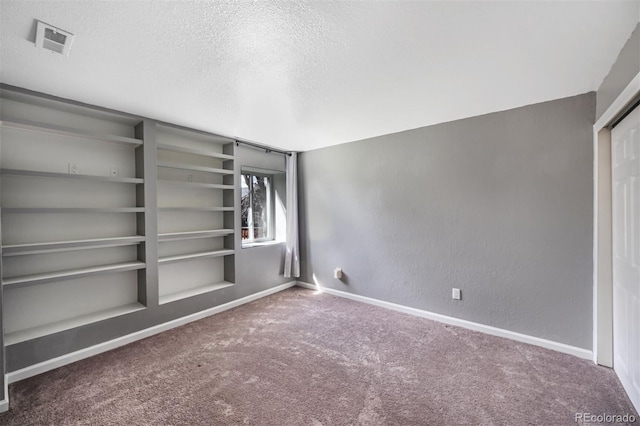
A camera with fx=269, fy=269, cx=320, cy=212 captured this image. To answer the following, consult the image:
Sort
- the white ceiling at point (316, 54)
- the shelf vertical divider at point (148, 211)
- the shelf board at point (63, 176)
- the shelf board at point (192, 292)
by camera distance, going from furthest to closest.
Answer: the shelf board at point (192, 292) < the shelf vertical divider at point (148, 211) < the shelf board at point (63, 176) < the white ceiling at point (316, 54)

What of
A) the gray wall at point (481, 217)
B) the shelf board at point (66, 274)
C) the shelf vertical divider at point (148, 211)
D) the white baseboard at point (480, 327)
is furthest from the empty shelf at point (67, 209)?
the white baseboard at point (480, 327)

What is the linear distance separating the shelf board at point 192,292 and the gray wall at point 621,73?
161 inches

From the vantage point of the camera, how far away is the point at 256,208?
4512mm

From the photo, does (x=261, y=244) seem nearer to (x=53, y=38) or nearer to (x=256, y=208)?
(x=256, y=208)

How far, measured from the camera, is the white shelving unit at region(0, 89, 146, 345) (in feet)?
7.34

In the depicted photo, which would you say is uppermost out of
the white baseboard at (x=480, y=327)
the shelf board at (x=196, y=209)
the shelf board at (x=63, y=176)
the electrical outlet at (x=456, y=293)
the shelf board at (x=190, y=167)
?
the shelf board at (x=190, y=167)

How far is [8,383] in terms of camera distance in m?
2.07

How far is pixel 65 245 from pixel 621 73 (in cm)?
437

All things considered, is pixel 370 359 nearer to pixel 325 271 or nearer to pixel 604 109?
pixel 325 271

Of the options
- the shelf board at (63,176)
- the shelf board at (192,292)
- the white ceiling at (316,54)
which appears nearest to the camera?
the white ceiling at (316,54)

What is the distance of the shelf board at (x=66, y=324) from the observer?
85.9 inches

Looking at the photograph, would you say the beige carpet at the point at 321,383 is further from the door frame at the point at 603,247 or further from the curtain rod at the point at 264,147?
the curtain rod at the point at 264,147

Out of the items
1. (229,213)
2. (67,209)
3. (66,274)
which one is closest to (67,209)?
(67,209)

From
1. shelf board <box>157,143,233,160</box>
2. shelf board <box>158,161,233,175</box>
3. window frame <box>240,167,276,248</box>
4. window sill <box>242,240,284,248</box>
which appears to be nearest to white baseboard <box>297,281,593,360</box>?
window sill <box>242,240,284,248</box>
